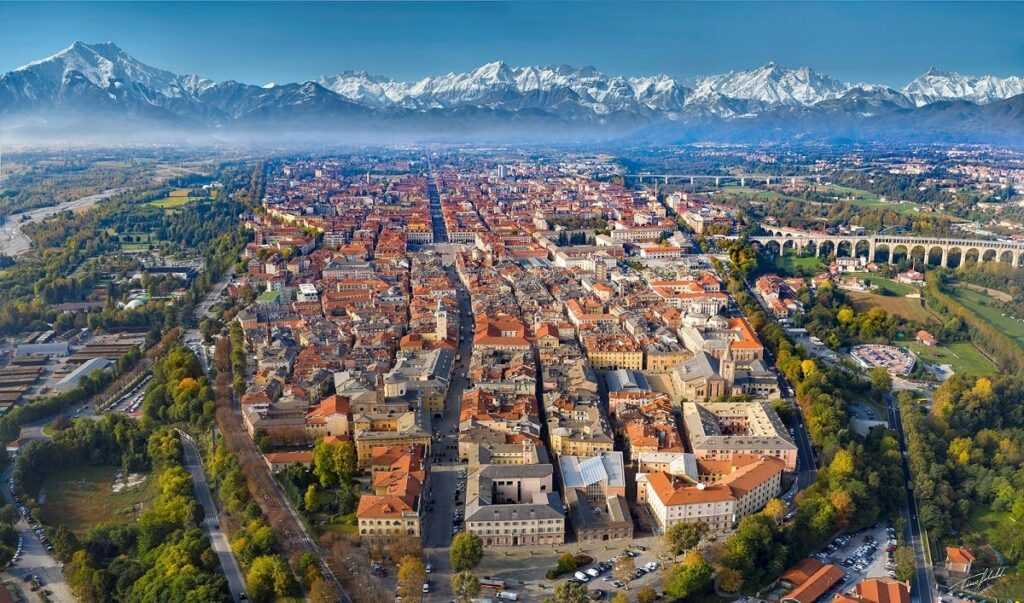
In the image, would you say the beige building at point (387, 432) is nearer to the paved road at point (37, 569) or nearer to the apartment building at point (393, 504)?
the apartment building at point (393, 504)

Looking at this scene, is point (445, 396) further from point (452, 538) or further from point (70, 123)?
point (70, 123)

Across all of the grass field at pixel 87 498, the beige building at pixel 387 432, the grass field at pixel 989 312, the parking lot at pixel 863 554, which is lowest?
the grass field at pixel 87 498

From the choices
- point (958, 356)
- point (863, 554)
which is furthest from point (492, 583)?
point (958, 356)

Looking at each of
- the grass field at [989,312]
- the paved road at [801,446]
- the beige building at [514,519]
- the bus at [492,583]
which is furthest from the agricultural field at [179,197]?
the grass field at [989,312]

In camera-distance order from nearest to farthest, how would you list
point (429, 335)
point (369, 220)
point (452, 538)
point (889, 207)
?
point (452, 538) → point (429, 335) → point (369, 220) → point (889, 207)

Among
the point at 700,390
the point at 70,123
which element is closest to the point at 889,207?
the point at 700,390

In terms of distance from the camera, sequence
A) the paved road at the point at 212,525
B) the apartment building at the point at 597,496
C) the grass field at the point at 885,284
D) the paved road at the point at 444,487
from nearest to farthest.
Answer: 1. the paved road at the point at 212,525
2. the paved road at the point at 444,487
3. the apartment building at the point at 597,496
4. the grass field at the point at 885,284

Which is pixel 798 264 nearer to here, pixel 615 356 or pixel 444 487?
pixel 615 356
